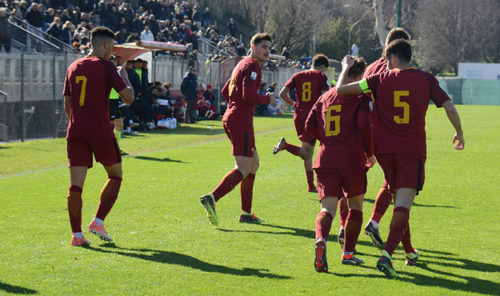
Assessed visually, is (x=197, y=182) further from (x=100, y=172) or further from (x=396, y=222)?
(x=396, y=222)

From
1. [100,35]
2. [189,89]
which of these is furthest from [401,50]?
[189,89]

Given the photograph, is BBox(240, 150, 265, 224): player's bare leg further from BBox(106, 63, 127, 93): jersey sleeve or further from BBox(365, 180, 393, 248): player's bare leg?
BBox(106, 63, 127, 93): jersey sleeve

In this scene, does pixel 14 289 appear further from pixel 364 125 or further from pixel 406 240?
pixel 406 240

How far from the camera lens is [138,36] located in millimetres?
31188

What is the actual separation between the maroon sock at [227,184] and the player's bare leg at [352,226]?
207 centimetres

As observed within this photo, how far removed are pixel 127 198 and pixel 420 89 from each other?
206 inches

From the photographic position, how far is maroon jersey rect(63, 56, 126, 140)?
273 inches

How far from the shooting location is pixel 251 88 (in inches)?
315

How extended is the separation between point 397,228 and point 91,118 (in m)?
3.10

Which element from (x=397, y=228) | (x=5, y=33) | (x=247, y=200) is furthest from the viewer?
(x=5, y=33)

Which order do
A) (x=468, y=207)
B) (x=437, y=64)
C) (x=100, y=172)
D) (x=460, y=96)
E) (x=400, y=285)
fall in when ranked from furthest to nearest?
(x=437, y=64)
(x=460, y=96)
(x=100, y=172)
(x=468, y=207)
(x=400, y=285)

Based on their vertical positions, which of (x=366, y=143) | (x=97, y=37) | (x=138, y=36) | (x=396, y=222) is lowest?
(x=396, y=222)

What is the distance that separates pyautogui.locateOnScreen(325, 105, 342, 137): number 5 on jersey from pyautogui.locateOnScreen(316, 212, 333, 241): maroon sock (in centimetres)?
71

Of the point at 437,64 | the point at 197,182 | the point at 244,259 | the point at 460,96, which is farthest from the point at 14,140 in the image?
the point at 437,64
